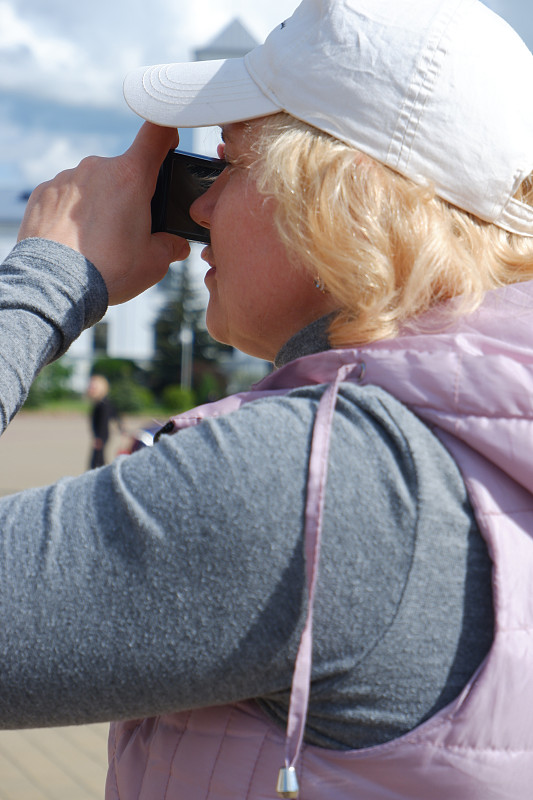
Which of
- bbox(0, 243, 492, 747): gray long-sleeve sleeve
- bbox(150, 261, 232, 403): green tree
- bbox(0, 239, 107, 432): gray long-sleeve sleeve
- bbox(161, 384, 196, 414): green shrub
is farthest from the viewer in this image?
bbox(150, 261, 232, 403): green tree

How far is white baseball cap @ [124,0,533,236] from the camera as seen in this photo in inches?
43.4

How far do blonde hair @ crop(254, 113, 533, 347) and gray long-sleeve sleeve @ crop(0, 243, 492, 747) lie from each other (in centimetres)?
19

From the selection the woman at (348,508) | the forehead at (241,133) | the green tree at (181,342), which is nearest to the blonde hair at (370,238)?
the woman at (348,508)

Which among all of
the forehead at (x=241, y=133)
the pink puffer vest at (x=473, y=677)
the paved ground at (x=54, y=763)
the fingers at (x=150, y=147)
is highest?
the fingers at (x=150, y=147)

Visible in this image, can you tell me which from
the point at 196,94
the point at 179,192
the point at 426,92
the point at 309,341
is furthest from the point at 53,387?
the point at 426,92

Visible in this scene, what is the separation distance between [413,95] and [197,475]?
22.7 inches

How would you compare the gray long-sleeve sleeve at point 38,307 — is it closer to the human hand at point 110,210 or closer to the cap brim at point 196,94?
the human hand at point 110,210

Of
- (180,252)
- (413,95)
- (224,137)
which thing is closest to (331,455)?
(413,95)

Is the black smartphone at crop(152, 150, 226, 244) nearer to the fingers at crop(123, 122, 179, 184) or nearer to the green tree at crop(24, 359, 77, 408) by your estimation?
the fingers at crop(123, 122, 179, 184)

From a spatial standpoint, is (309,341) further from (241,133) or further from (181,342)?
(181,342)

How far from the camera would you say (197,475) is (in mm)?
888

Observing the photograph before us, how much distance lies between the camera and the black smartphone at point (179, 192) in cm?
143

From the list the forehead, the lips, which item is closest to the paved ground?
the lips

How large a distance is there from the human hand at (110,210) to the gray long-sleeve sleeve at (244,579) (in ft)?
1.65
